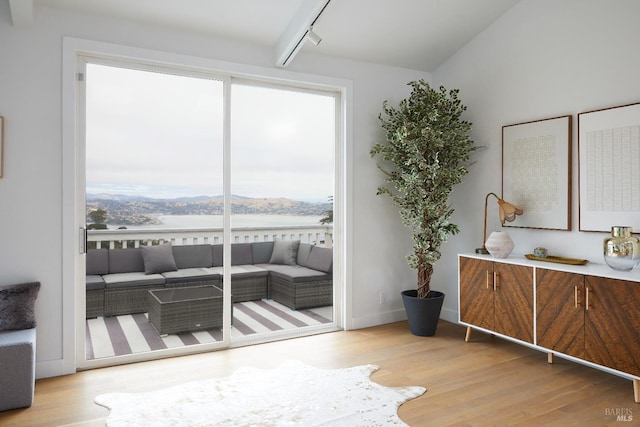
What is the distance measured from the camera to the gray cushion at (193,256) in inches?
150

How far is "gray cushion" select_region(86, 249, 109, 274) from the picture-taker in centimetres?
353

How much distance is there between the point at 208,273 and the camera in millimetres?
3949

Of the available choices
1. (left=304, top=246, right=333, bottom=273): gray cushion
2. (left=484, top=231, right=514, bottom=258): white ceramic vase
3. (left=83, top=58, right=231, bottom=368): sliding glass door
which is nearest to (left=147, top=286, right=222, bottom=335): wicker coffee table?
(left=83, top=58, right=231, bottom=368): sliding glass door

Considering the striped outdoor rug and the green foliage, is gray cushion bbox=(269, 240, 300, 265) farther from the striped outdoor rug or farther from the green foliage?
the green foliage

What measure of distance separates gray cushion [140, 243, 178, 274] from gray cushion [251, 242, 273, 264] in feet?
2.35

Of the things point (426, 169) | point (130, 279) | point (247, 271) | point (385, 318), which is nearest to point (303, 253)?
point (247, 271)

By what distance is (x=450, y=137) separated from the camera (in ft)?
13.5

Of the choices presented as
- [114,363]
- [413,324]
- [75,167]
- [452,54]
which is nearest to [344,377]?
[413,324]

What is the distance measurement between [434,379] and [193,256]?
2191 mm

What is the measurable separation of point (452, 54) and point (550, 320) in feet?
9.35

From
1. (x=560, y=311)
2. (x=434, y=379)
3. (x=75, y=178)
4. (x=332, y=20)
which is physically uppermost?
(x=332, y=20)

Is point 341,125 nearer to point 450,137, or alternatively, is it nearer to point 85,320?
point 450,137

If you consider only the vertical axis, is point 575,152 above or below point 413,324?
above

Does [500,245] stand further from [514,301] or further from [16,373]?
[16,373]
